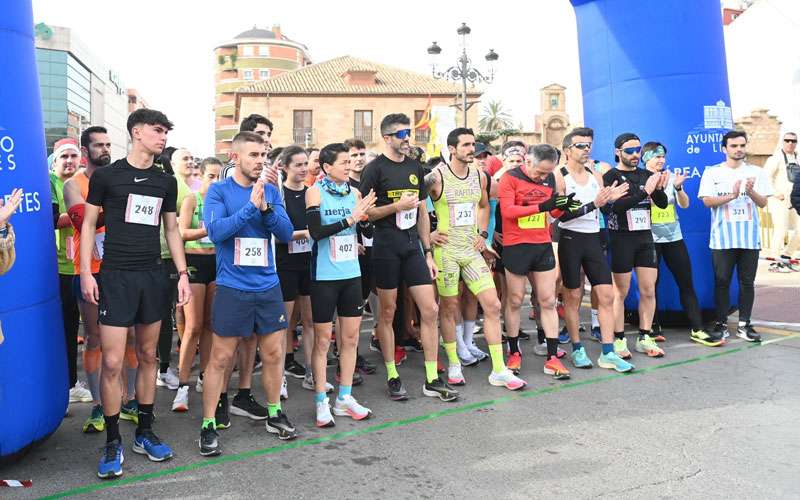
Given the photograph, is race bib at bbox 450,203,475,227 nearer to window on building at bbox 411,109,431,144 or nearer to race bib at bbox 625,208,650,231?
race bib at bbox 625,208,650,231

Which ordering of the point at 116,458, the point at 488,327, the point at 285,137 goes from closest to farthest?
1. the point at 116,458
2. the point at 488,327
3. the point at 285,137

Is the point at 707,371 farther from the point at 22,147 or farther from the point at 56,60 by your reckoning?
the point at 56,60

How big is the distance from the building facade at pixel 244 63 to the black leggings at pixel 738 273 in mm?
87852

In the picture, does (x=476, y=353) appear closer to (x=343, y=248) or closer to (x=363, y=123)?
(x=343, y=248)

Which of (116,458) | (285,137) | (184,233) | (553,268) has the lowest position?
(116,458)

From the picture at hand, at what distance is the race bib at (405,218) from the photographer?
5.05 meters

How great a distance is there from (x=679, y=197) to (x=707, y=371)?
1.76 meters

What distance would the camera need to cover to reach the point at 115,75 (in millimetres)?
107312

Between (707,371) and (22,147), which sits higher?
(22,147)

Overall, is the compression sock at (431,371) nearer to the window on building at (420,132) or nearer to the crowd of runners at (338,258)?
the crowd of runners at (338,258)

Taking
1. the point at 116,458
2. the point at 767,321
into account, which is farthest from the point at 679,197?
the point at 116,458

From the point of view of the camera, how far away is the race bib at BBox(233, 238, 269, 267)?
160 inches

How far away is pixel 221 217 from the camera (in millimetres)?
4035

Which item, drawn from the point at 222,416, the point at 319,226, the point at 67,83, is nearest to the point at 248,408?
the point at 222,416
